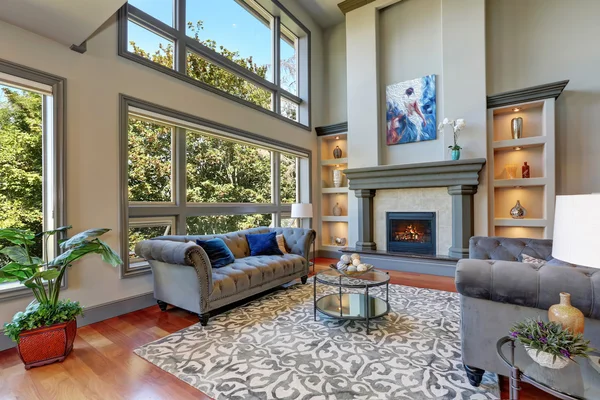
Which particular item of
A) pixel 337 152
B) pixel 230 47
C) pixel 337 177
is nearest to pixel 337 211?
pixel 337 177

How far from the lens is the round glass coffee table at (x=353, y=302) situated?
8.38 feet

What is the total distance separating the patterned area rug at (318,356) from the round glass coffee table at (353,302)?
134 mm

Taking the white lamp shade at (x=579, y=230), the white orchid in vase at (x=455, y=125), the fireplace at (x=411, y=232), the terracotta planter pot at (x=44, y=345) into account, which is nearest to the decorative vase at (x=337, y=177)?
the fireplace at (x=411, y=232)

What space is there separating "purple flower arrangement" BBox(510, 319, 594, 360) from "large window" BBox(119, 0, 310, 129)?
407cm

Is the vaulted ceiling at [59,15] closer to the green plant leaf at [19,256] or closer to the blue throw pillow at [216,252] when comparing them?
the green plant leaf at [19,256]

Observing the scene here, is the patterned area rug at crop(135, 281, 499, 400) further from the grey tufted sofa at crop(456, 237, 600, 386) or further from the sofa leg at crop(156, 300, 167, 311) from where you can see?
the sofa leg at crop(156, 300, 167, 311)

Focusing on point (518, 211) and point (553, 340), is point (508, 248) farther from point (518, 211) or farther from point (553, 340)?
point (553, 340)

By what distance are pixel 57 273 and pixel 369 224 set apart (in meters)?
4.63

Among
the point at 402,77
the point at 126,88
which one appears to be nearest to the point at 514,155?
the point at 402,77

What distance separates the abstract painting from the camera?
16.8 feet

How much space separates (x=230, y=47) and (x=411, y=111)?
11.2ft

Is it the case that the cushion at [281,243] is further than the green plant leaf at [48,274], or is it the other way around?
the cushion at [281,243]

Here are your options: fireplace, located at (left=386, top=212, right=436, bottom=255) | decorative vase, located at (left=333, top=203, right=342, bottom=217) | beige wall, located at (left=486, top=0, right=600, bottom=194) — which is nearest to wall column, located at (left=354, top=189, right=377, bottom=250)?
fireplace, located at (left=386, top=212, right=436, bottom=255)

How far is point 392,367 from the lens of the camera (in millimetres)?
1975
